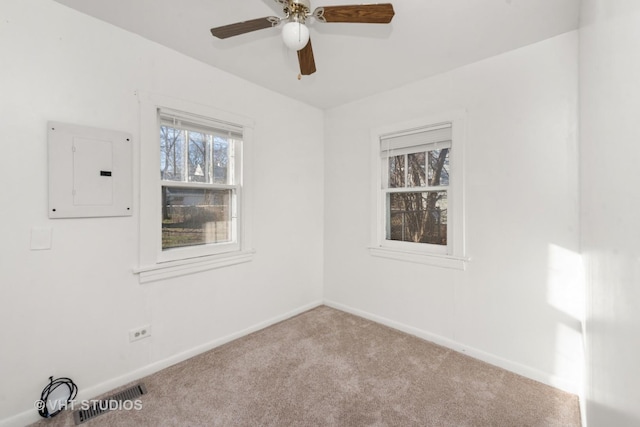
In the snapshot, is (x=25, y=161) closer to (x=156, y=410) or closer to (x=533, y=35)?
(x=156, y=410)

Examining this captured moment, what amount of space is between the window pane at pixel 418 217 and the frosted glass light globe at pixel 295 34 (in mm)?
1926

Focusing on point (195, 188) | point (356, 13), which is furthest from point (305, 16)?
point (195, 188)

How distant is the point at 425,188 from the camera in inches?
110

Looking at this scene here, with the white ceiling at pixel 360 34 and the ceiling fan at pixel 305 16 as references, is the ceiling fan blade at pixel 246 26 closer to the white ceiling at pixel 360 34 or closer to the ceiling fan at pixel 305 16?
the ceiling fan at pixel 305 16

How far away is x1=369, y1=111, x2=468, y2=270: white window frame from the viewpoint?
8.25 ft

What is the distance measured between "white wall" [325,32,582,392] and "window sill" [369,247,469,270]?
0.06m

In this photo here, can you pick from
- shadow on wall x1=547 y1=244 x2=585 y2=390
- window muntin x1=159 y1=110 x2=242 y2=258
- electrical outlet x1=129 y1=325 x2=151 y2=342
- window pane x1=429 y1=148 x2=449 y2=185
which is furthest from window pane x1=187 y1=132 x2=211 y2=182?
shadow on wall x1=547 y1=244 x2=585 y2=390

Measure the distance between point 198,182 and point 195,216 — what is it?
31 centimetres

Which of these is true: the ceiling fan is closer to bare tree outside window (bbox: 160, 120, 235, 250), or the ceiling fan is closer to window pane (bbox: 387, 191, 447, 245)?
bare tree outside window (bbox: 160, 120, 235, 250)

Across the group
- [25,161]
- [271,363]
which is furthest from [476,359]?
[25,161]

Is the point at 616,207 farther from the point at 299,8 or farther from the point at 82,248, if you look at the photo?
the point at 82,248

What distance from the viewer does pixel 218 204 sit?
2719 mm

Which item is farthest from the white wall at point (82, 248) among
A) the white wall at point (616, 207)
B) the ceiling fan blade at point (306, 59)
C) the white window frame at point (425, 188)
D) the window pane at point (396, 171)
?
the white wall at point (616, 207)

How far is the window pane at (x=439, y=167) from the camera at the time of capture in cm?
269
